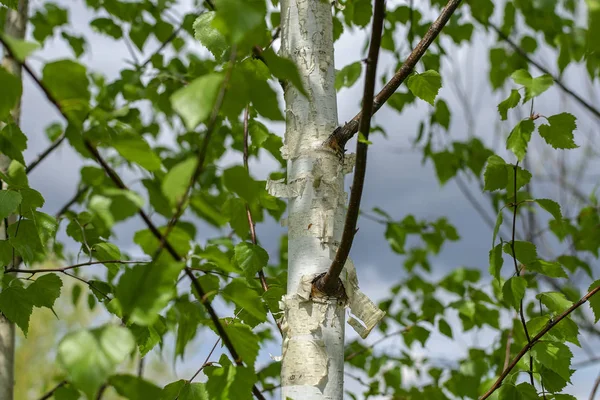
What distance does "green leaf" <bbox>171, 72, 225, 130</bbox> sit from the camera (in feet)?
1.56

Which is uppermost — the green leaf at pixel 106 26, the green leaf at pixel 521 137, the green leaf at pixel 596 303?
the green leaf at pixel 106 26

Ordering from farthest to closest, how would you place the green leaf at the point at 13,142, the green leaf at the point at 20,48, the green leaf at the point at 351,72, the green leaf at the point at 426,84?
the green leaf at the point at 351,72 → the green leaf at the point at 13,142 → the green leaf at the point at 426,84 → the green leaf at the point at 20,48

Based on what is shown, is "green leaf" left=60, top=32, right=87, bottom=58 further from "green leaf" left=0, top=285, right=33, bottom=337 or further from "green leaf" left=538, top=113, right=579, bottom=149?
"green leaf" left=538, top=113, right=579, bottom=149

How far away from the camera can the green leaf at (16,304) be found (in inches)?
37.9

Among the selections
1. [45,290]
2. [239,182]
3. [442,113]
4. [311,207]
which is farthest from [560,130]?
[442,113]

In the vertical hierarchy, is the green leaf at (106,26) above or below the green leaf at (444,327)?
above

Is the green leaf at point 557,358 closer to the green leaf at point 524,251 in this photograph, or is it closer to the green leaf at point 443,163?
the green leaf at point 524,251

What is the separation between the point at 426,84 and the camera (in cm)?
96

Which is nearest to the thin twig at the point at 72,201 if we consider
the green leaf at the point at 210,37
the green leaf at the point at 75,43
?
the green leaf at the point at 75,43

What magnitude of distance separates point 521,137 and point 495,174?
0.07 meters

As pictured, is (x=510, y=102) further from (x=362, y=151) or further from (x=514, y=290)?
(x=362, y=151)

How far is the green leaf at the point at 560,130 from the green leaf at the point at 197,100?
703 mm

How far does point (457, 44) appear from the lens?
215cm

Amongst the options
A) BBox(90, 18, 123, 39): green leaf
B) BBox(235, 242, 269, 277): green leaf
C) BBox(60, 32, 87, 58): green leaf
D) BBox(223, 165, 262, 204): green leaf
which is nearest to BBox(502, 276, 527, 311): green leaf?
BBox(235, 242, 269, 277): green leaf
